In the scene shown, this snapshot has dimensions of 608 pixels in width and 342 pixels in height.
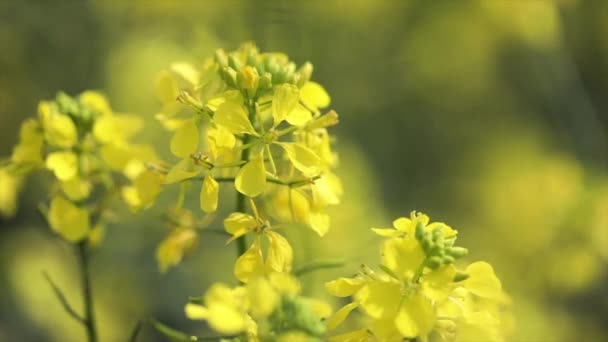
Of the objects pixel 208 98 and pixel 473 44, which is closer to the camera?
pixel 208 98

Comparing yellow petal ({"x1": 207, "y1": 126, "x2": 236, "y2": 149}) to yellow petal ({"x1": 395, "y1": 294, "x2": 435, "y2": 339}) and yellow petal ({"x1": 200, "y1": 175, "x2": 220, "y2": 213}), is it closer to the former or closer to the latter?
yellow petal ({"x1": 200, "y1": 175, "x2": 220, "y2": 213})

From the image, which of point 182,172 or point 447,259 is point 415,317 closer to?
point 447,259

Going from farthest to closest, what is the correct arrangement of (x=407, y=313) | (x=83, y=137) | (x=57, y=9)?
(x=57, y=9) → (x=83, y=137) → (x=407, y=313)

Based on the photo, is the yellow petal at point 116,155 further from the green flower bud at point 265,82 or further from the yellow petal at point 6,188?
the green flower bud at point 265,82

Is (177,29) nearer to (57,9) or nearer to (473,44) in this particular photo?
(57,9)

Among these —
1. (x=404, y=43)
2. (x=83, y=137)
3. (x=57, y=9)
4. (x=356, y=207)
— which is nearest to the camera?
(x=83, y=137)

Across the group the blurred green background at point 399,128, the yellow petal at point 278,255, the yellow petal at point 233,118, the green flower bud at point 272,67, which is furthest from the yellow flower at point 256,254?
the blurred green background at point 399,128

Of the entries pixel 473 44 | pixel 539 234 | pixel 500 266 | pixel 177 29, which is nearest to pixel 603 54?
pixel 473 44
